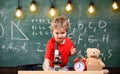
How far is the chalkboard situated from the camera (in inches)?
243

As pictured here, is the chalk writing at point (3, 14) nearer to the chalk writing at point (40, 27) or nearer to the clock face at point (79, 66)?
the chalk writing at point (40, 27)

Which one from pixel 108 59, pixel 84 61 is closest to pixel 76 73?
A: pixel 84 61

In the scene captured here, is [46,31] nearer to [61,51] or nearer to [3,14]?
[3,14]

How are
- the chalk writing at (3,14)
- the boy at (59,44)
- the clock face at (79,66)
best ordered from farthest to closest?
the chalk writing at (3,14) < the boy at (59,44) < the clock face at (79,66)

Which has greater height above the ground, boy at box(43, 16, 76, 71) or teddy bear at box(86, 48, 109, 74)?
boy at box(43, 16, 76, 71)

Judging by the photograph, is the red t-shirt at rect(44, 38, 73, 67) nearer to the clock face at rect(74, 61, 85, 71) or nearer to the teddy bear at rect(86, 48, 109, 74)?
the teddy bear at rect(86, 48, 109, 74)

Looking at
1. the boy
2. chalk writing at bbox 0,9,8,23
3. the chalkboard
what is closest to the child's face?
the boy

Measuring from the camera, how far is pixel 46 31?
20.4ft

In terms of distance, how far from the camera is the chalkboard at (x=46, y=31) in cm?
616

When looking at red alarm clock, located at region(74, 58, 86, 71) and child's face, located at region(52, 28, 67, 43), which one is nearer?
red alarm clock, located at region(74, 58, 86, 71)

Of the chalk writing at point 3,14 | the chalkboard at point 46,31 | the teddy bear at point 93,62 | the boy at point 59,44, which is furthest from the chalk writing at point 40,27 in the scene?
the teddy bear at point 93,62

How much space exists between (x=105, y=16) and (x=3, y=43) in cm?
205

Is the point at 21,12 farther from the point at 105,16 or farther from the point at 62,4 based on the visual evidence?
the point at 105,16

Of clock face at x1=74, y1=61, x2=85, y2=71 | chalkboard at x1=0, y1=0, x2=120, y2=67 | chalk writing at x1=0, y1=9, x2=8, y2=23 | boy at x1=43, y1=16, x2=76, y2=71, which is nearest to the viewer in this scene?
clock face at x1=74, y1=61, x2=85, y2=71
